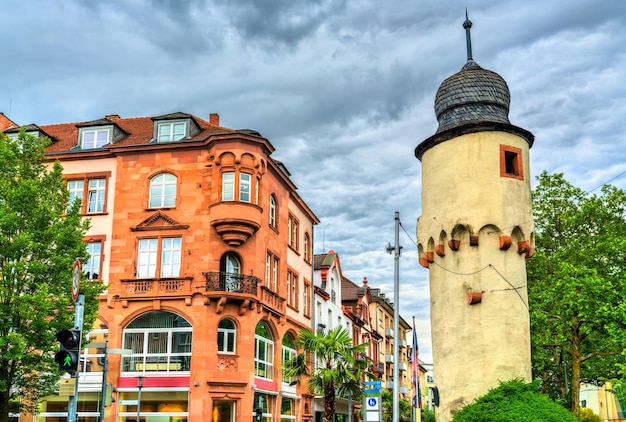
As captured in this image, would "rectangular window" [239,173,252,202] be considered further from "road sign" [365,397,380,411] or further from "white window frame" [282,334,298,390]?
"road sign" [365,397,380,411]

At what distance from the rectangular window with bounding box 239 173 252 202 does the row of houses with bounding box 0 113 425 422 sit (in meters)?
0.05

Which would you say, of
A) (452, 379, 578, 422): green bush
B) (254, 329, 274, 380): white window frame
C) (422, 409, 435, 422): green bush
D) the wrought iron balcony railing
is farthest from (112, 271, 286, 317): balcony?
(422, 409, 435, 422): green bush

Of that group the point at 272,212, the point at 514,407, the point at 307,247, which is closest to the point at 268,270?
the point at 272,212

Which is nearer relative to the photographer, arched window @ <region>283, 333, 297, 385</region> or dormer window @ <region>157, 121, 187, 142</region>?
dormer window @ <region>157, 121, 187, 142</region>

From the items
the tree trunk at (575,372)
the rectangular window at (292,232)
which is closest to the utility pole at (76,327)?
the tree trunk at (575,372)

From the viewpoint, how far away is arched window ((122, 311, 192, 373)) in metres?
34.4

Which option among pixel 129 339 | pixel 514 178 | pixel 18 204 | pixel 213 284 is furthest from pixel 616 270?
pixel 18 204

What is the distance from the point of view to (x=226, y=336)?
115 feet

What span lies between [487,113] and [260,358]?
20343mm

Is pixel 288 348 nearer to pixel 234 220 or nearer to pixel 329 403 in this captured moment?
pixel 234 220

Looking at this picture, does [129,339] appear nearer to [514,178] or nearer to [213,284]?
[213,284]

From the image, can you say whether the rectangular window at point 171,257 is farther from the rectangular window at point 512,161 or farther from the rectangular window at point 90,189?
the rectangular window at point 512,161

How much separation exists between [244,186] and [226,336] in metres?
7.67

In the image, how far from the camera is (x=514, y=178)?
21109mm
